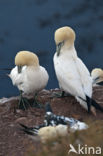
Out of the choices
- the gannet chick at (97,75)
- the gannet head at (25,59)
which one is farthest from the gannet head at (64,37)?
the gannet chick at (97,75)

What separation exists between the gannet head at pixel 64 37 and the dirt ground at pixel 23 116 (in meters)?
0.59

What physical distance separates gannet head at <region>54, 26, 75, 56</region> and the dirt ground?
59cm

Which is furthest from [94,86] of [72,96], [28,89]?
[28,89]

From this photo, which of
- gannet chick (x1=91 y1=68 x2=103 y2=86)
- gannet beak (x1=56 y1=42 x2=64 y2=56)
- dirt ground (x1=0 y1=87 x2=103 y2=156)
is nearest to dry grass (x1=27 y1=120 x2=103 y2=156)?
dirt ground (x1=0 y1=87 x2=103 y2=156)

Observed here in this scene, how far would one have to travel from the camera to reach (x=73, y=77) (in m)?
5.58

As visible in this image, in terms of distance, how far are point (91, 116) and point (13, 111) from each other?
85 centimetres

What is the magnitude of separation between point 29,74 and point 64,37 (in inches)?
23.1

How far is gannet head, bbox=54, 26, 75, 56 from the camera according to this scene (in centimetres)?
581

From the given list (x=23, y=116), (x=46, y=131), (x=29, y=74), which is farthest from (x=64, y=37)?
(x=46, y=131)

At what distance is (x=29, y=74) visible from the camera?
5727mm

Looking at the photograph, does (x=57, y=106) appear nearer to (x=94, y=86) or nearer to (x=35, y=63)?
(x=35, y=63)

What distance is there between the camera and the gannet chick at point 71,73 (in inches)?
216

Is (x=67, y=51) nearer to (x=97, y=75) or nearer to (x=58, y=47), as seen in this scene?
(x=58, y=47)

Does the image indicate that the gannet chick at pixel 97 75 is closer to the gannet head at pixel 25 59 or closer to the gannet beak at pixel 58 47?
the gannet beak at pixel 58 47
